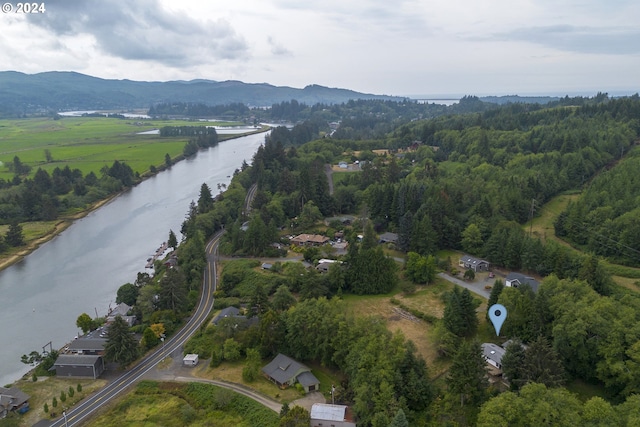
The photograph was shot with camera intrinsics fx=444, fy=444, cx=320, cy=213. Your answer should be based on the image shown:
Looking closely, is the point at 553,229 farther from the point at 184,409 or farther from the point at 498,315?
the point at 184,409

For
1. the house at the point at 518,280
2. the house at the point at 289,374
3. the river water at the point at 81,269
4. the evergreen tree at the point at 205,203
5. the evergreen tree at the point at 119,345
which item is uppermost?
the evergreen tree at the point at 205,203

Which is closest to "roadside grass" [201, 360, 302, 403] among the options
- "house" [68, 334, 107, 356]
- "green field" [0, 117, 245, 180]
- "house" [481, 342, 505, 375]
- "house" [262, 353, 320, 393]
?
"house" [262, 353, 320, 393]

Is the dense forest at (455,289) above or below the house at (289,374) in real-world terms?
above

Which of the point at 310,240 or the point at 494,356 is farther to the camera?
the point at 310,240

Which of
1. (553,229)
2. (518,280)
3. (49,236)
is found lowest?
(49,236)

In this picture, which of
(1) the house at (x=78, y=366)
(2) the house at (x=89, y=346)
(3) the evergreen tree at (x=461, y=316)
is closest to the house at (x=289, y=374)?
(3) the evergreen tree at (x=461, y=316)

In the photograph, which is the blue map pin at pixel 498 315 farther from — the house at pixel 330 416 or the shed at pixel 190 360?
the shed at pixel 190 360

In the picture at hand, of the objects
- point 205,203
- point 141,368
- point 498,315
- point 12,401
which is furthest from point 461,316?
point 205,203

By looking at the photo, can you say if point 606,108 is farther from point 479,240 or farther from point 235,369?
point 235,369
